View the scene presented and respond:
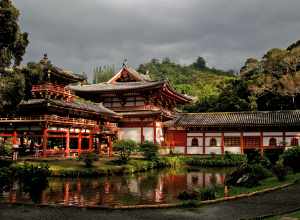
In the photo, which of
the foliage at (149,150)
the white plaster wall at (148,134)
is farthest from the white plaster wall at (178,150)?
the foliage at (149,150)

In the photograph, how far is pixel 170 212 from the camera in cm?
1447

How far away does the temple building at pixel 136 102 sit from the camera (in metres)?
49.1

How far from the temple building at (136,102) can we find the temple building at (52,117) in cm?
534

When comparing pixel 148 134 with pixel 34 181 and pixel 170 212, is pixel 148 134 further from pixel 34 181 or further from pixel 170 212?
pixel 170 212

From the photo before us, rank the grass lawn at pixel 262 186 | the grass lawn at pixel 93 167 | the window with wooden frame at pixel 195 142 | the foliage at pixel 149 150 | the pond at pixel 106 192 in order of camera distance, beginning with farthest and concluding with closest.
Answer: the window with wooden frame at pixel 195 142, the foliage at pixel 149 150, the grass lawn at pixel 93 167, the grass lawn at pixel 262 186, the pond at pixel 106 192

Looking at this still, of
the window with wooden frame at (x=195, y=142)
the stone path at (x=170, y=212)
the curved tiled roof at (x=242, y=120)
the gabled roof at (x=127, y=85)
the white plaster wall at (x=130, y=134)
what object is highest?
the gabled roof at (x=127, y=85)

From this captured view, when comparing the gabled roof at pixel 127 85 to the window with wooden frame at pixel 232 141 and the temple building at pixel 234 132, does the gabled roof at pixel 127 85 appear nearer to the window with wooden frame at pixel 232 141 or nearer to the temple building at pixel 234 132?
the temple building at pixel 234 132

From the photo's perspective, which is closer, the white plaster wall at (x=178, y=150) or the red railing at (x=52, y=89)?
the red railing at (x=52, y=89)

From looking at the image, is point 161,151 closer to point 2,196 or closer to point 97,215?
point 2,196

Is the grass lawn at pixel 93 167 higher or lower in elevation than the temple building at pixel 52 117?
lower

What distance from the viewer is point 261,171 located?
22250 millimetres

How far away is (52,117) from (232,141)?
81.4 feet

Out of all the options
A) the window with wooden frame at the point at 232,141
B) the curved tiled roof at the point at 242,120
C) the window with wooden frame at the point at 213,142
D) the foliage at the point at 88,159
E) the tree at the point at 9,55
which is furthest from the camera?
the window with wooden frame at the point at 213,142

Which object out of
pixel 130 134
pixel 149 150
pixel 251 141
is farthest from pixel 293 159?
pixel 130 134
